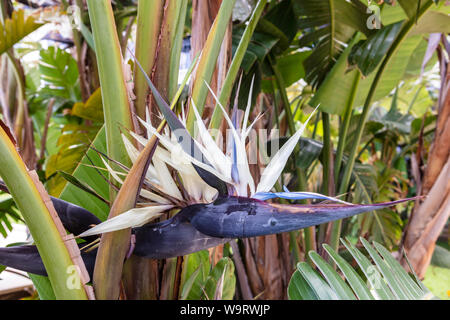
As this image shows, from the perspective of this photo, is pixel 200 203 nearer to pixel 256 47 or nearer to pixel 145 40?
pixel 145 40

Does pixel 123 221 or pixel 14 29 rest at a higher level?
pixel 14 29

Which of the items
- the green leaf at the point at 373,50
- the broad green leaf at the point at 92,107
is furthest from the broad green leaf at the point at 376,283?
the broad green leaf at the point at 92,107

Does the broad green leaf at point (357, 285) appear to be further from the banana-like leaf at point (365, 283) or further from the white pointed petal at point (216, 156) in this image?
the white pointed petal at point (216, 156)

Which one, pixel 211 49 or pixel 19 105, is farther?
pixel 19 105

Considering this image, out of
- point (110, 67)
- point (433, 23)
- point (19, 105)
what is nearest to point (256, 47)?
point (433, 23)

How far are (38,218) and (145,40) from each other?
0.15m

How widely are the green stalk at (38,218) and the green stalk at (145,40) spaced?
9 cm

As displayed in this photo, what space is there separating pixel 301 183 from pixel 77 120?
0.86 m

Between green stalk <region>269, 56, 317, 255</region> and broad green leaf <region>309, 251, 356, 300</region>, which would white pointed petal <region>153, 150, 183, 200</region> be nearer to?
broad green leaf <region>309, 251, 356, 300</region>

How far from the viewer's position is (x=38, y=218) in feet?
0.73

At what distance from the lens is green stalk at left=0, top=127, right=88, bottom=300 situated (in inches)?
8.5

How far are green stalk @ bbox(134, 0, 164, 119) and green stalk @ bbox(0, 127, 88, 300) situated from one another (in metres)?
0.09

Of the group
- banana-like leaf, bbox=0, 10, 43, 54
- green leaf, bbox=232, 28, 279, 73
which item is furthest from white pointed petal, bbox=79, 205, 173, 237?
banana-like leaf, bbox=0, 10, 43, 54

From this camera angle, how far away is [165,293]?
32 centimetres
